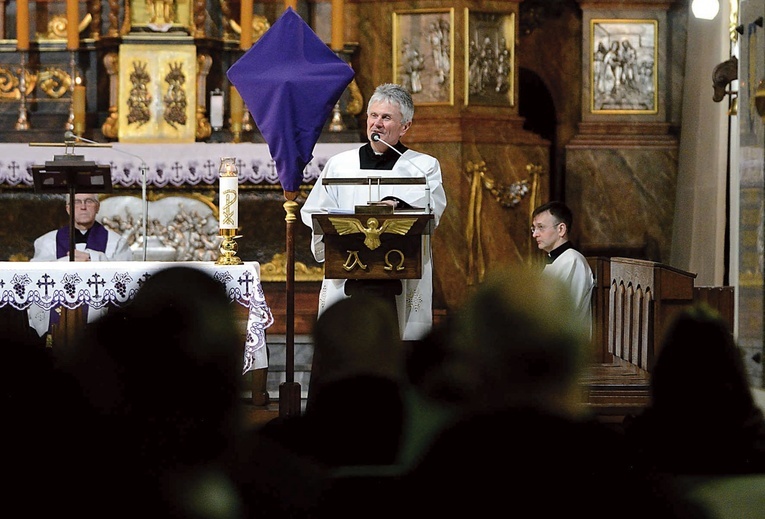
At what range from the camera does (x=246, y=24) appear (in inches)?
385

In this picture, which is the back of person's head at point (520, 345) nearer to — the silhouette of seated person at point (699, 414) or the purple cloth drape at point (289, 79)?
the silhouette of seated person at point (699, 414)

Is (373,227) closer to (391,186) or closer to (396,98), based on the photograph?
(391,186)

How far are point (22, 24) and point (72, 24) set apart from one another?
534 millimetres

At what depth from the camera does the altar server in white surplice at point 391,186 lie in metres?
5.34

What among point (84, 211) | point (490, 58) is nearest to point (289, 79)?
point (84, 211)

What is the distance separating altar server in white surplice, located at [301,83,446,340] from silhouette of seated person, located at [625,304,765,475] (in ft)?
12.5

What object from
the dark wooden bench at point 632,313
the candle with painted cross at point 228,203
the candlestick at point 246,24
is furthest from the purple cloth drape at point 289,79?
the candlestick at point 246,24

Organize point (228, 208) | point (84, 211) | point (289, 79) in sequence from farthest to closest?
point (84, 211)
point (228, 208)
point (289, 79)

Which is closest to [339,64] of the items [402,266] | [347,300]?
[402,266]

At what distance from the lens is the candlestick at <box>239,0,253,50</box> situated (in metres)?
9.74

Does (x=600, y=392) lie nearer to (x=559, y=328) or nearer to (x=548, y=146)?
(x=559, y=328)

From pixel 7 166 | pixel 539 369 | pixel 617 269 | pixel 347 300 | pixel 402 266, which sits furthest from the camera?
pixel 7 166

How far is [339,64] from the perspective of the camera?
531 centimetres

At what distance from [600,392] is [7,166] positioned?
249 inches
